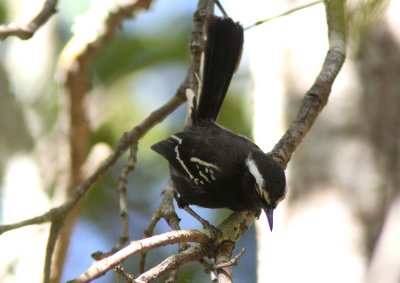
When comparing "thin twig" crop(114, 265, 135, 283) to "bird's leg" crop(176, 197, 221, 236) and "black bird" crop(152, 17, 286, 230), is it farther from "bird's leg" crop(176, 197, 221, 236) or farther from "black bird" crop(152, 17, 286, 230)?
"black bird" crop(152, 17, 286, 230)

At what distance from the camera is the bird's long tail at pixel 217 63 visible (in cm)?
401

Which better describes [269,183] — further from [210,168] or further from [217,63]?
[217,63]

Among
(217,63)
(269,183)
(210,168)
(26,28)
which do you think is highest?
(26,28)

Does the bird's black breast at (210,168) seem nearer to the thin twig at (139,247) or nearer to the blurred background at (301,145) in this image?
the blurred background at (301,145)

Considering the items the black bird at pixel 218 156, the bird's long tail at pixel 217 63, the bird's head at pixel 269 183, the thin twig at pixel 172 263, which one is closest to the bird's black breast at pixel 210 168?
the black bird at pixel 218 156

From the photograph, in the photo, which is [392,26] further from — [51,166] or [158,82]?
[158,82]

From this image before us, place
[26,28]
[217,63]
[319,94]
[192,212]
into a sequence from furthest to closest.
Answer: [217,63] → [192,212] → [319,94] → [26,28]

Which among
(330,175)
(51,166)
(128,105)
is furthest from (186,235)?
(128,105)

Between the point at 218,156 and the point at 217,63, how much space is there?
0.61 meters

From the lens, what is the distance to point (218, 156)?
12.0 feet

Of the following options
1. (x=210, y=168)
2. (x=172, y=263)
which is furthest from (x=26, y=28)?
(x=172, y=263)

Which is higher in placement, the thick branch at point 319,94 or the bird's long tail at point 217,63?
the bird's long tail at point 217,63

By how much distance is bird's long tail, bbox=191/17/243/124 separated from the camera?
4012 mm

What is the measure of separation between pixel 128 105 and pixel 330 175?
109 inches
